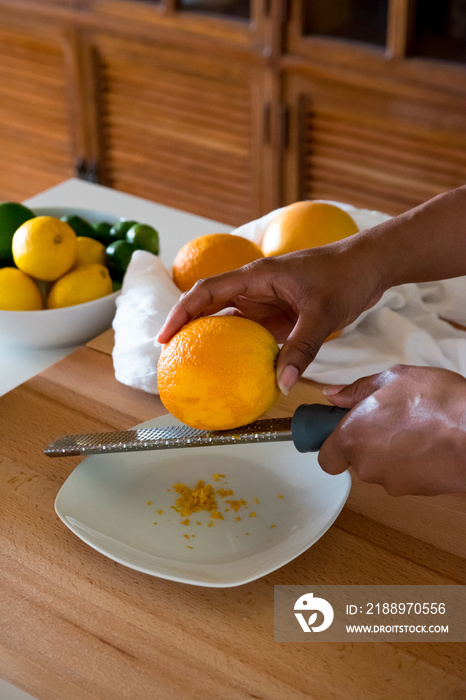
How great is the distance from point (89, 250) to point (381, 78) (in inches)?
45.8

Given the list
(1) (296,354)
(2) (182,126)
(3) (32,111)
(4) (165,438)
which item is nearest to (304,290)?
(1) (296,354)

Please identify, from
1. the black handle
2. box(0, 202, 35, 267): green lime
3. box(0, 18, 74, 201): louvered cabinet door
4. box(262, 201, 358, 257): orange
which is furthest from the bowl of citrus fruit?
box(0, 18, 74, 201): louvered cabinet door

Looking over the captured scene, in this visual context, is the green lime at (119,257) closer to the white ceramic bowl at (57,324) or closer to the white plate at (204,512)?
the white ceramic bowl at (57,324)

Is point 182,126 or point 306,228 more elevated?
point 306,228

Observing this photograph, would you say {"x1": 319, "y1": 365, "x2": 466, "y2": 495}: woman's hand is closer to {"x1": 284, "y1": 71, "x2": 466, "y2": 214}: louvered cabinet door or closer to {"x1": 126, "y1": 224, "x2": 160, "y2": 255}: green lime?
{"x1": 126, "y1": 224, "x2": 160, "y2": 255}: green lime

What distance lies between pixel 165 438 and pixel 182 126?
179 centimetres

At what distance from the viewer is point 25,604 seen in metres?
0.73

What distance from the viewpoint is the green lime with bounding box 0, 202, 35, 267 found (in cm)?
114

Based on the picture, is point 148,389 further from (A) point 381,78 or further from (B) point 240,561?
(A) point 381,78

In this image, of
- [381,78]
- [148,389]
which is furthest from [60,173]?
[148,389]

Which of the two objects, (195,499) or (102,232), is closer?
(195,499)

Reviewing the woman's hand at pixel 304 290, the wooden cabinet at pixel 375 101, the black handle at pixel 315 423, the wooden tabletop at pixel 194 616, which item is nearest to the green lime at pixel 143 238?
the woman's hand at pixel 304 290

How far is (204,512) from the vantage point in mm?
836

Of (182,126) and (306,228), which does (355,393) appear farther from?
(182,126)
